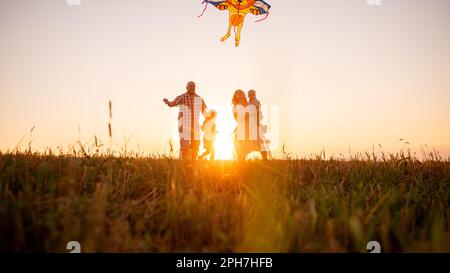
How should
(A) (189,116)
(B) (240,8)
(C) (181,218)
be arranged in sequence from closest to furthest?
(C) (181,218)
(B) (240,8)
(A) (189,116)

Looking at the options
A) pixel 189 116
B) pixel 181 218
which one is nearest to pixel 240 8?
pixel 189 116

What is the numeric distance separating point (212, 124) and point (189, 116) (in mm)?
674

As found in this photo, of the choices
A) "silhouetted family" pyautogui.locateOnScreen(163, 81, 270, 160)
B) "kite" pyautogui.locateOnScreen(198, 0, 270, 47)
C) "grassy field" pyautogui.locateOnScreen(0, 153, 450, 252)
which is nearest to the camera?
"grassy field" pyautogui.locateOnScreen(0, 153, 450, 252)

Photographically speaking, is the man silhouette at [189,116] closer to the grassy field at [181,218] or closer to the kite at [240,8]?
the kite at [240,8]

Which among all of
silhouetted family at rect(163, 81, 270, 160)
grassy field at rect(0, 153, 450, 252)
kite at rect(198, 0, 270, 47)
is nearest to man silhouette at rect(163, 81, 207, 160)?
silhouetted family at rect(163, 81, 270, 160)

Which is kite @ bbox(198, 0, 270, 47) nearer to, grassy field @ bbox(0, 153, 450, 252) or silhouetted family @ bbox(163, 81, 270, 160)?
silhouetted family @ bbox(163, 81, 270, 160)

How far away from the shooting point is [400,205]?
3523 millimetres

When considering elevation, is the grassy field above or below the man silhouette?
below

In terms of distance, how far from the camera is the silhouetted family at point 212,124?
353 inches

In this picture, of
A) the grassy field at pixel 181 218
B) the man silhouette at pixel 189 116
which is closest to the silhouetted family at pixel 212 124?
the man silhouette at pixel 189 116

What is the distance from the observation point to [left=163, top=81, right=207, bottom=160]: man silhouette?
356 inches

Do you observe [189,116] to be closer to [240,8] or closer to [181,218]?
[240,8]

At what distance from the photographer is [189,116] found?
9070mm
